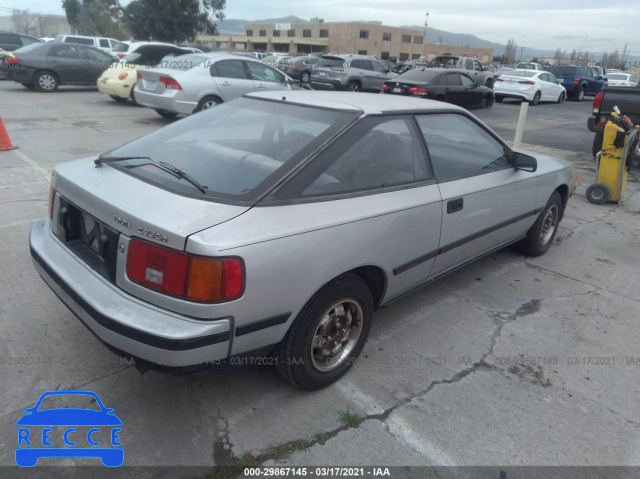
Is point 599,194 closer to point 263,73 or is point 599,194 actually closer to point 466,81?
point 263,73

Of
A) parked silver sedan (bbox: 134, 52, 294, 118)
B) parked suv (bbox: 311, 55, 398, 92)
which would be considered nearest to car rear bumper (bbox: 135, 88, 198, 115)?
parked silver sedan (bbox: 134, 52, 294, 118)

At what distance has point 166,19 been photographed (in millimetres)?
38406

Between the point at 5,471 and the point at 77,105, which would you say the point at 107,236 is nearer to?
the point at 5,471

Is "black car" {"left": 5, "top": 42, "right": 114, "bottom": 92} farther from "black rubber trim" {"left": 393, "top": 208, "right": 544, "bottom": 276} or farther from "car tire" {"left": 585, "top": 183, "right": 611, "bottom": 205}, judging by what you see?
"black rubber trim" {"left": 393, "top": 208, "right": 544, "bottom": 276}

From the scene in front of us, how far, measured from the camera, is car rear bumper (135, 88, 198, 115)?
32.6ft

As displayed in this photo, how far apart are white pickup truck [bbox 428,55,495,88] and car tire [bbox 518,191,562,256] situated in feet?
57.2

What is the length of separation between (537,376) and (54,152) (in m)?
7.44

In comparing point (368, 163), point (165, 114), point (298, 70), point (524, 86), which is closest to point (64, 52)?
point (165, 114)

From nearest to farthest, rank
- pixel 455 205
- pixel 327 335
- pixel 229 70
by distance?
pixel 327 335 < pixel 455 205 < pixel 229 70

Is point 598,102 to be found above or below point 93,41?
below

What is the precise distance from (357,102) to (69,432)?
8.08 feet

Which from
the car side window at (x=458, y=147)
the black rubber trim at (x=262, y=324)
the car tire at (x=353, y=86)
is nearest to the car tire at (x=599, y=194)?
the car side window at (x=458, y=147)

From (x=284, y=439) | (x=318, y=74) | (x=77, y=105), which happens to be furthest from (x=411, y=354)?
(x=318, y=74)

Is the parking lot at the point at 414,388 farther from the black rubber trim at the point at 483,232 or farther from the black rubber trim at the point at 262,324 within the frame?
the black rubber trim at the point at 483,232
